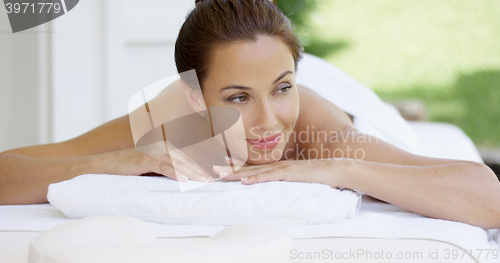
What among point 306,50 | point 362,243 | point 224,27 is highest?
point 306,50

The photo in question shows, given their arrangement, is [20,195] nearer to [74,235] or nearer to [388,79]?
[74,235]

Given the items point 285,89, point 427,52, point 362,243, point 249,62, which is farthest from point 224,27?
point 427,52

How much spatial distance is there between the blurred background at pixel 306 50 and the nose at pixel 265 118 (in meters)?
1.89

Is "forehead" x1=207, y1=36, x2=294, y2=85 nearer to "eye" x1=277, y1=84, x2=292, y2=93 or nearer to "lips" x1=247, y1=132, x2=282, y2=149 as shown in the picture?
"eye" x1=277, y1=84, x2=292, y2=93

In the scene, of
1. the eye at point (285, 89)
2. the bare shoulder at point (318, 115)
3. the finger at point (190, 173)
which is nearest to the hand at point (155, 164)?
the finger at point (190, 173)

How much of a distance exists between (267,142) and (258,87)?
0.64 ft

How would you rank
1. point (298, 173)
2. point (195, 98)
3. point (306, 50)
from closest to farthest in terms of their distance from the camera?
point (298, 173) → point (195, 98) → point (306, 50)

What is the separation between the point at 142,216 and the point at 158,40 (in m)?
2.95

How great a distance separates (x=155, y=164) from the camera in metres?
1.19

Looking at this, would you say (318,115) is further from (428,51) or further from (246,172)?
(428,51)

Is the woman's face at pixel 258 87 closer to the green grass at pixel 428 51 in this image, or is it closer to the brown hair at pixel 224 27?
the brown hair at pixel 224 27

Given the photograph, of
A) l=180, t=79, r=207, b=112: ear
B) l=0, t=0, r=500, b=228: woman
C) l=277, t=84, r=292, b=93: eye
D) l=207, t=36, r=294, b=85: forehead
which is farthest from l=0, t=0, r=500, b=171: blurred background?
l=277, t=84, r=292, b=93: eye

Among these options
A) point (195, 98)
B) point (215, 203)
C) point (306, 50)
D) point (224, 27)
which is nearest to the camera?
point (215, 203)

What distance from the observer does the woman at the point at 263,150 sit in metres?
1.04
